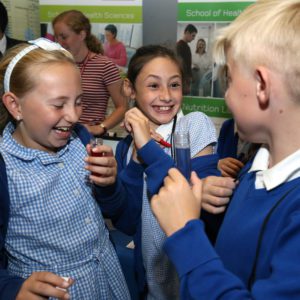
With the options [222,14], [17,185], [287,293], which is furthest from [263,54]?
[222,14]

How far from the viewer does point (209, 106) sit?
270cm

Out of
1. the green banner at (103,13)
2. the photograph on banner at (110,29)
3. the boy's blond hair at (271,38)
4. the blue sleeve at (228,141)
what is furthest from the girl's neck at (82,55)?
the boy's blond hair at (271,38)

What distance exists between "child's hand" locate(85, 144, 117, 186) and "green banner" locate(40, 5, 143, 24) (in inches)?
78.9

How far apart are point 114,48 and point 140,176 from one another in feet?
6.30

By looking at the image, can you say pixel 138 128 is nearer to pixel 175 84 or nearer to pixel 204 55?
pixel 175 84

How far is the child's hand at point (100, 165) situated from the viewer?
1168 millimetres

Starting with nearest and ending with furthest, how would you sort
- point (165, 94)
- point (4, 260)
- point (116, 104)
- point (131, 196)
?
point (4, 260) < point (131, 196) < point (165, 94) < point (116, 104)

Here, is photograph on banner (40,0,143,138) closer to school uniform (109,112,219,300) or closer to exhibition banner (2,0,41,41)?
exhibition banner (2,0,41,41)

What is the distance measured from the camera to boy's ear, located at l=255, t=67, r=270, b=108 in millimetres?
756

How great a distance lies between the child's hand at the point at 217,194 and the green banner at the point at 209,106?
160cm

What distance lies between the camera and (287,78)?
0.74 m

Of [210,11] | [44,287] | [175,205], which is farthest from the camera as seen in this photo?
[210,11]

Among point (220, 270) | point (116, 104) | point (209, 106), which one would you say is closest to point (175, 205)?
point (220, 270)

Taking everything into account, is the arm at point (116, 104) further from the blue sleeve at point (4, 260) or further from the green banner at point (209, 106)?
the blue sleeve at point (4, 260)
